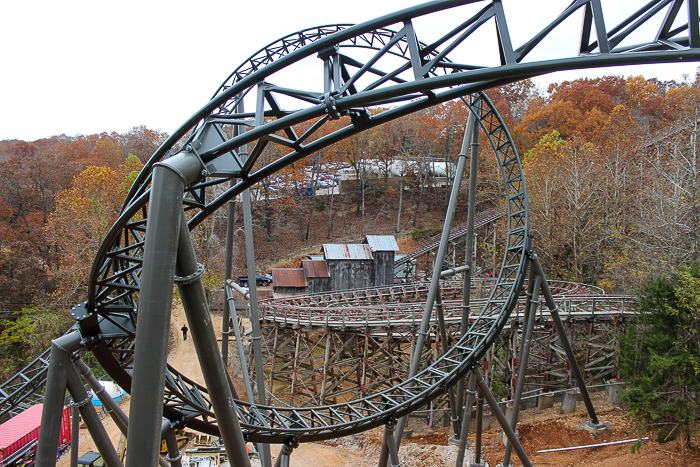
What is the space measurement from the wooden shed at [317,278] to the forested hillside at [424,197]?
208 inches

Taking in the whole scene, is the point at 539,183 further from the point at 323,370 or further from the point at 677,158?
the point at 323,370

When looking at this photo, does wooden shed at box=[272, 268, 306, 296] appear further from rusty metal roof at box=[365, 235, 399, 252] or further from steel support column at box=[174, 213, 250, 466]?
steel support column at box=[174, 213, 250, 466]

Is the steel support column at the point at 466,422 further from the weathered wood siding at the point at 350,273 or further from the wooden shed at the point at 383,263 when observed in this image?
the wooden shed at the point at 383,263

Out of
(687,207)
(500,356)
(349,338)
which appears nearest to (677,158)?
(687,207)

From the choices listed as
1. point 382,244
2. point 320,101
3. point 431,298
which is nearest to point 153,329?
point 320,101

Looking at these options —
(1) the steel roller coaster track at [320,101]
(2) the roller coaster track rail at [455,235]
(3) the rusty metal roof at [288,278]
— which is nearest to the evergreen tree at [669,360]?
(1) the steel roller coaster track at [320,101]

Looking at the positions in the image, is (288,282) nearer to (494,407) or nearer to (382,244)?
(382,244)

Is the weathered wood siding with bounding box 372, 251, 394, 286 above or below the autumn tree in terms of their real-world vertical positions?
below

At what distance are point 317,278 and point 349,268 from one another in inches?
76.2

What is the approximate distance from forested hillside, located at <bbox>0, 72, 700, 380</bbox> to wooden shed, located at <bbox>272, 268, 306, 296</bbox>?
3505 millimetres

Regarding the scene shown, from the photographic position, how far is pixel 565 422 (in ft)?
44.1

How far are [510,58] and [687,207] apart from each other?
14.1 meters

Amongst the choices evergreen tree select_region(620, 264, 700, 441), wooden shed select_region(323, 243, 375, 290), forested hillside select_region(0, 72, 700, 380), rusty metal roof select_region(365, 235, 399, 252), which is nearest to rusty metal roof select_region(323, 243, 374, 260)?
wooden shed select_region(323, 243, 375, 290)

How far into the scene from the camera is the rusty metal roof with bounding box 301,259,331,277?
24677 millimetres
